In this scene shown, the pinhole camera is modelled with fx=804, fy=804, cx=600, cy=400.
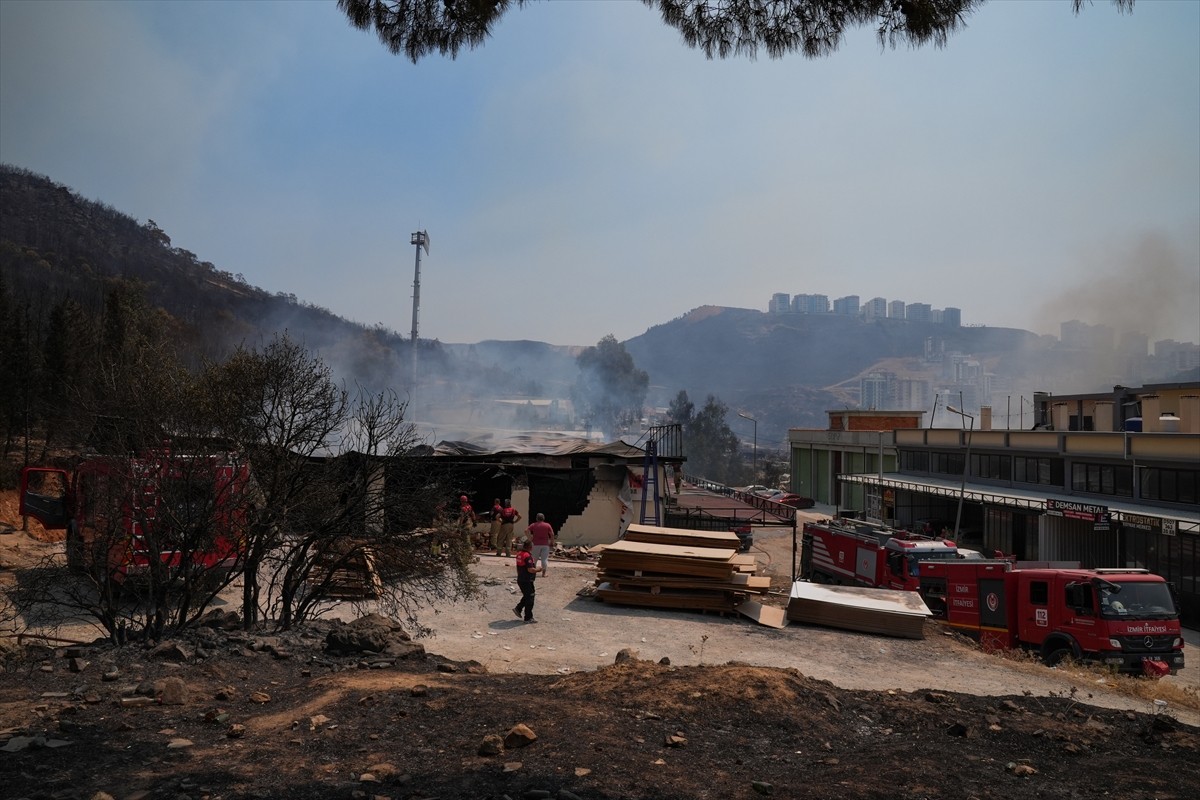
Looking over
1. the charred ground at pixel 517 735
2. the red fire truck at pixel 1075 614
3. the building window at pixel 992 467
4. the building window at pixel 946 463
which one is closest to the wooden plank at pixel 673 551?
the red fire truck at pixel 1075 614

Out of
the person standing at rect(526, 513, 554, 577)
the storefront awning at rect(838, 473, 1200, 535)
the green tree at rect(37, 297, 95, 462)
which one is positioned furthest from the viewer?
the green tree at rect(37, 297, 95, 462)

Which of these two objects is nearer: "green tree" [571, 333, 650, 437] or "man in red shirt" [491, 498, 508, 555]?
"man in red shirt" [491, 498, 508, 555]

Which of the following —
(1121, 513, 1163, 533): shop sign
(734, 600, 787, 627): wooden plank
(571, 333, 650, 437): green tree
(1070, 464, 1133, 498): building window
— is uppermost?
(571, 333, 650, 437): green tree

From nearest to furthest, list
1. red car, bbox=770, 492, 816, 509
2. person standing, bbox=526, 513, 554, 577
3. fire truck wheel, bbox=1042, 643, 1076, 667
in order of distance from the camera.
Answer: fire truck wheel, bbox=1042, 643, 1076, 667 < person standing, bbox=526, 513, 554, 577 < red car, bbox=770, 492, 816, 509

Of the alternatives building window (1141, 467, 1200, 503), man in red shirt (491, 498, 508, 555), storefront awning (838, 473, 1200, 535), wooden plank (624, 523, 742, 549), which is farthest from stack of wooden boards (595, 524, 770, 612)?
building window (1141, 467, 1200, 503)

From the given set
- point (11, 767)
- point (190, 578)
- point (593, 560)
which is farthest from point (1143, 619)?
point (11, 767)

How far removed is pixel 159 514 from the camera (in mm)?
9086

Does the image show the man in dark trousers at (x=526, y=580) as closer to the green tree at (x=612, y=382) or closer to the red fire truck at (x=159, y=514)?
the red fire truck at (x=159, y=514)

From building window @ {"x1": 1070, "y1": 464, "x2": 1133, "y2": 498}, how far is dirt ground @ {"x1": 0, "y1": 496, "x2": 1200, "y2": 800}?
2002cm

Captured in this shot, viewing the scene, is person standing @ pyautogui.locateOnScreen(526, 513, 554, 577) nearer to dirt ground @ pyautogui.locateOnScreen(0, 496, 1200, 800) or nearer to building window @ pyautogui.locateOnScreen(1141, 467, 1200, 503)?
dirt ground @ pyautogui.locateOnScreen(0, 496, 1200, 800)

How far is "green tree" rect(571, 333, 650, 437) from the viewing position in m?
123

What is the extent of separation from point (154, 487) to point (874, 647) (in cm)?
1081

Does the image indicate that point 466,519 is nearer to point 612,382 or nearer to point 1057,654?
point 1057,654

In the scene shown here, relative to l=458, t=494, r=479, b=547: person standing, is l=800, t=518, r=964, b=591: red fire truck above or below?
below
